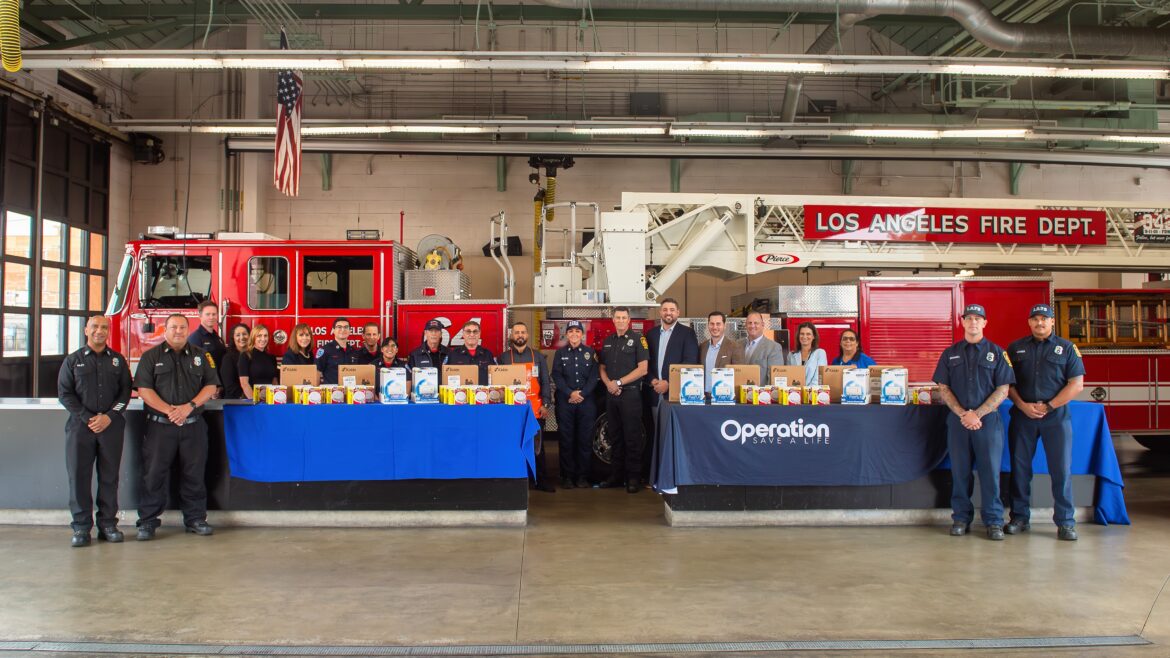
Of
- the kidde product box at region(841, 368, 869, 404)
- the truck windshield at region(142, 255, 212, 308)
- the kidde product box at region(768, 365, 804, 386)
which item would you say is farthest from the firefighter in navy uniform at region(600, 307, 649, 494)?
the truck windshield at region(142, 255, 212, 308)

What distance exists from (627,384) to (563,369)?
0.73m

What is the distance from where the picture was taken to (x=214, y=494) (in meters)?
6.90

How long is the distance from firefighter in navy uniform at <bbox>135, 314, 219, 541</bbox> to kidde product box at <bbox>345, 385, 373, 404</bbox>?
1082mm

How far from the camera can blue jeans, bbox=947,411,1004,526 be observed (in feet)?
21.4

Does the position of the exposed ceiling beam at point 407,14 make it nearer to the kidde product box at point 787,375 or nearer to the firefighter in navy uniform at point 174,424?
the kidde product box at point 787,375

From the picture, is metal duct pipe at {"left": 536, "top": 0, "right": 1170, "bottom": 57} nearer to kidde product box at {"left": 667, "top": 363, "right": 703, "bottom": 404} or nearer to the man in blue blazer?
the man in blue blazer

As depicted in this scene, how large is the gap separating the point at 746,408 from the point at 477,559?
8.73ft

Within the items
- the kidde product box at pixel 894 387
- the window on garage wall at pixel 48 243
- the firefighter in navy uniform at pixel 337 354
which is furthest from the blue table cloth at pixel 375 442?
the window on garage wall at pixel 48 243

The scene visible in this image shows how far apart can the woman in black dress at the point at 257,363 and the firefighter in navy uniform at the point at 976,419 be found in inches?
252

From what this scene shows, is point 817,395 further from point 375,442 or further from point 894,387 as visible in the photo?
point 375,442

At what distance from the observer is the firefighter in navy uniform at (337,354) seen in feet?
26.8

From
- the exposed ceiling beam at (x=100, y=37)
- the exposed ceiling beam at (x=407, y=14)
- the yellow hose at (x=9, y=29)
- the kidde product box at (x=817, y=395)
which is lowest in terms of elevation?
the kidde product box at (x=817, y=395)

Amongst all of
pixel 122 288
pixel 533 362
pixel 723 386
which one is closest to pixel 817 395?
pixel 723 386

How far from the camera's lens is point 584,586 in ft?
17.1
